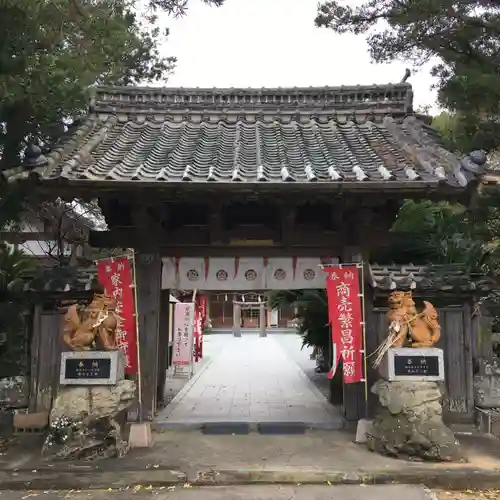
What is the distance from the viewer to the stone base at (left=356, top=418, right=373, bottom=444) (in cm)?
690

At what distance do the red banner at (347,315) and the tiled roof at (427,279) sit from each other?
34 cm

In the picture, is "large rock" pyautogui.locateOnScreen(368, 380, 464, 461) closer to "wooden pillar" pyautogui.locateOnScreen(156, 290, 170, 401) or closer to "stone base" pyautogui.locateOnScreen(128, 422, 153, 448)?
"stone base" pyautogui.locateOnScreen(128, 422, 153, 448)

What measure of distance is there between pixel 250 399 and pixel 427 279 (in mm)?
5291

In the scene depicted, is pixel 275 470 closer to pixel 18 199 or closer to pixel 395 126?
pixel 18 199

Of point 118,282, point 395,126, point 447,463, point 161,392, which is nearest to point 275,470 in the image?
point 447,463

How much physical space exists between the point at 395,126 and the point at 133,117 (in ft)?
15.4

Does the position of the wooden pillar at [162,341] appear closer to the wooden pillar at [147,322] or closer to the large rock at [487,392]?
the wooden pillar at [147,322]

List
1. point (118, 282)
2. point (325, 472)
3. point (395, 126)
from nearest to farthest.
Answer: point (325, 472) → point (118, 282) → point (395, 126)

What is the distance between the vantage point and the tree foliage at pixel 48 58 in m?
6.45

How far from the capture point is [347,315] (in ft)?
23.1

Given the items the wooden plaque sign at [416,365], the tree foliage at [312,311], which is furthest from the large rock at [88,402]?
the tree foliage at [312,311]

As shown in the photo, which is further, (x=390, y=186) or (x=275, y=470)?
(x=390, y=186)

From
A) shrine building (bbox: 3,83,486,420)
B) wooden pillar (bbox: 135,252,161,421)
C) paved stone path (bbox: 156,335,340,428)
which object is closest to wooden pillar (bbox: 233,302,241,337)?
paved stone path (bbox: 156,335,340,428)

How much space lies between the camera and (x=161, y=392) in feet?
32.6
